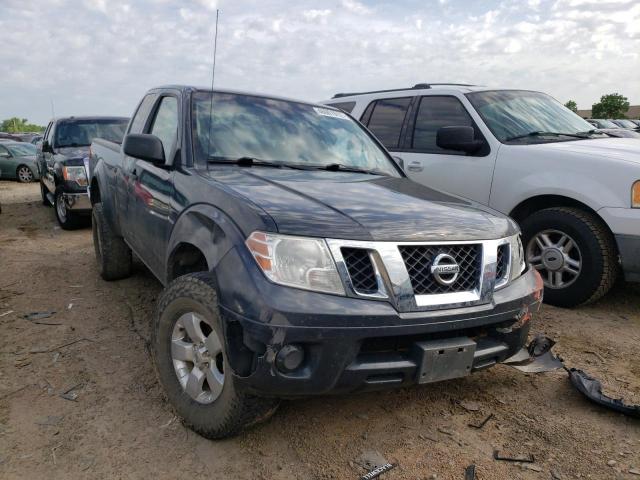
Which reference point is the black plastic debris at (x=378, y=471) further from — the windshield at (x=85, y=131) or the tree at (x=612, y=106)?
the tree at (x=612, y=106)

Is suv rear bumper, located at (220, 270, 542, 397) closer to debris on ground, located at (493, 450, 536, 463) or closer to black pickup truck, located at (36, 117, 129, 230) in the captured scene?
debris on ground, located at (493, 450, 536, 463)

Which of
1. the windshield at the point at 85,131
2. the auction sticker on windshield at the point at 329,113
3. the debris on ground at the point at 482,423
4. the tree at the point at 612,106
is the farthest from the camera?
the tree at the point at 612,106

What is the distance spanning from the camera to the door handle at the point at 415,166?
17.6 feet

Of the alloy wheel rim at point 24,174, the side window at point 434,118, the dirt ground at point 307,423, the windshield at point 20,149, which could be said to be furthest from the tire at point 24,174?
the side window at point 434,118

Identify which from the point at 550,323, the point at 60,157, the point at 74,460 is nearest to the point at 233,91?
the point at 74,460

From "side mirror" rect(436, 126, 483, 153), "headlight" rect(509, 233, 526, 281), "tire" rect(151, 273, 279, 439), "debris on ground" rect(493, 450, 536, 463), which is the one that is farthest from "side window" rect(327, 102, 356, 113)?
"debris on ground" rect(493, 450, 536, 463)

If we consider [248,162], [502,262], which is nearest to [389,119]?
[248,162]

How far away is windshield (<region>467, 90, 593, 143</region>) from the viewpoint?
4949 mm

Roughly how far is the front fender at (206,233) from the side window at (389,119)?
3394mm

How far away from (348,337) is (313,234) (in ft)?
1.44

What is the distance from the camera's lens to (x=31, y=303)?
4523mm

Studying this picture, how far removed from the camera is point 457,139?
4.71 meters

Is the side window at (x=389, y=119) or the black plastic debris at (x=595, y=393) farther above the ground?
the side window at (x=389, y=119)

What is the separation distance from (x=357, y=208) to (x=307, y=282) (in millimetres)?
530
